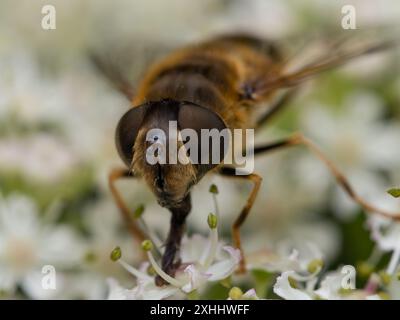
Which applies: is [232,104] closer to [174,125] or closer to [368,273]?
[174,125]

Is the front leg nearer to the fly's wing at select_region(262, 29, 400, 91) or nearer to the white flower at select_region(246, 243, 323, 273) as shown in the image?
the white flower at select_region(246, 243, 323, 273)

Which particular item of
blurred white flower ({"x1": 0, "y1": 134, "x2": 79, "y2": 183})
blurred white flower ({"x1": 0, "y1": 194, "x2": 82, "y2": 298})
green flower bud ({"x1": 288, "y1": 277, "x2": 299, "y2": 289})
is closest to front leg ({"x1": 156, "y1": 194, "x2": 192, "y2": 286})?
green flower bud ({"x1": 288, "y1": 277, "x2": 299, "y2": 289})

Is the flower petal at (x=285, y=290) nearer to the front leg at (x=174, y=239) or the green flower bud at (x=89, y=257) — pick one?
the front leg at (x=174, y=239)

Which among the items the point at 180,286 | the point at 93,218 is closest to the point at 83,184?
the point at 93,218

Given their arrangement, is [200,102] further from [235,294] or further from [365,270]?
[365,270]

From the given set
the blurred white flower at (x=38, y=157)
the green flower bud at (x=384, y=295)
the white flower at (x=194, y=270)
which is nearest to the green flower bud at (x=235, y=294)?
the white flower at (x=194, y=270)
